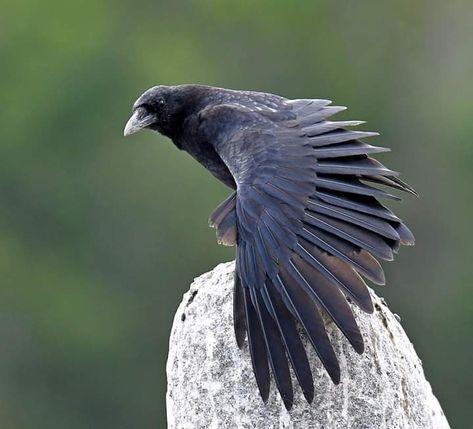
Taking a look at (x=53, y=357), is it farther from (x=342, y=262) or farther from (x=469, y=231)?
(x=342, y=262)

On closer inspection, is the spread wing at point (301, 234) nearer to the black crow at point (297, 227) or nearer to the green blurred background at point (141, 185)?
the black crow at point (297, 227)

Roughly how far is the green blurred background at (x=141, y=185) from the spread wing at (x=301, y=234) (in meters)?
15.2

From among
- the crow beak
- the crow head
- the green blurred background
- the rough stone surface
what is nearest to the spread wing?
the rough stone surface

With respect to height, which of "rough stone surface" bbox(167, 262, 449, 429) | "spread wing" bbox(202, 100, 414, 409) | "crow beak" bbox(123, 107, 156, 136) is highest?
"crow beak" bbox(123, 107, 156, 136)

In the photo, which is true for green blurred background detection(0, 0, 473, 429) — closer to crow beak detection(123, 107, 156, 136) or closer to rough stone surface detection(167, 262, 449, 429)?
crow beak detection(123, 107, 156, 136)

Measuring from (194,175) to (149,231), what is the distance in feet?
4.01

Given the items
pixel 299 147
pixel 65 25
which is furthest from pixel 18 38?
pixel 299 147

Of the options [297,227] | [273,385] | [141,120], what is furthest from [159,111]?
[273,385]

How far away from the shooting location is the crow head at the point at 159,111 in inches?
417

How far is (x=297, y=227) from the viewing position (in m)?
8.29

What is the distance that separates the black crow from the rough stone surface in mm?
131

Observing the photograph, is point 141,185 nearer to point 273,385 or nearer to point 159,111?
point 159,111

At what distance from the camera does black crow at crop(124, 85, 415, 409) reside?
25.2 feet

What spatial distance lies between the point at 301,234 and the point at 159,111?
8.84ft
